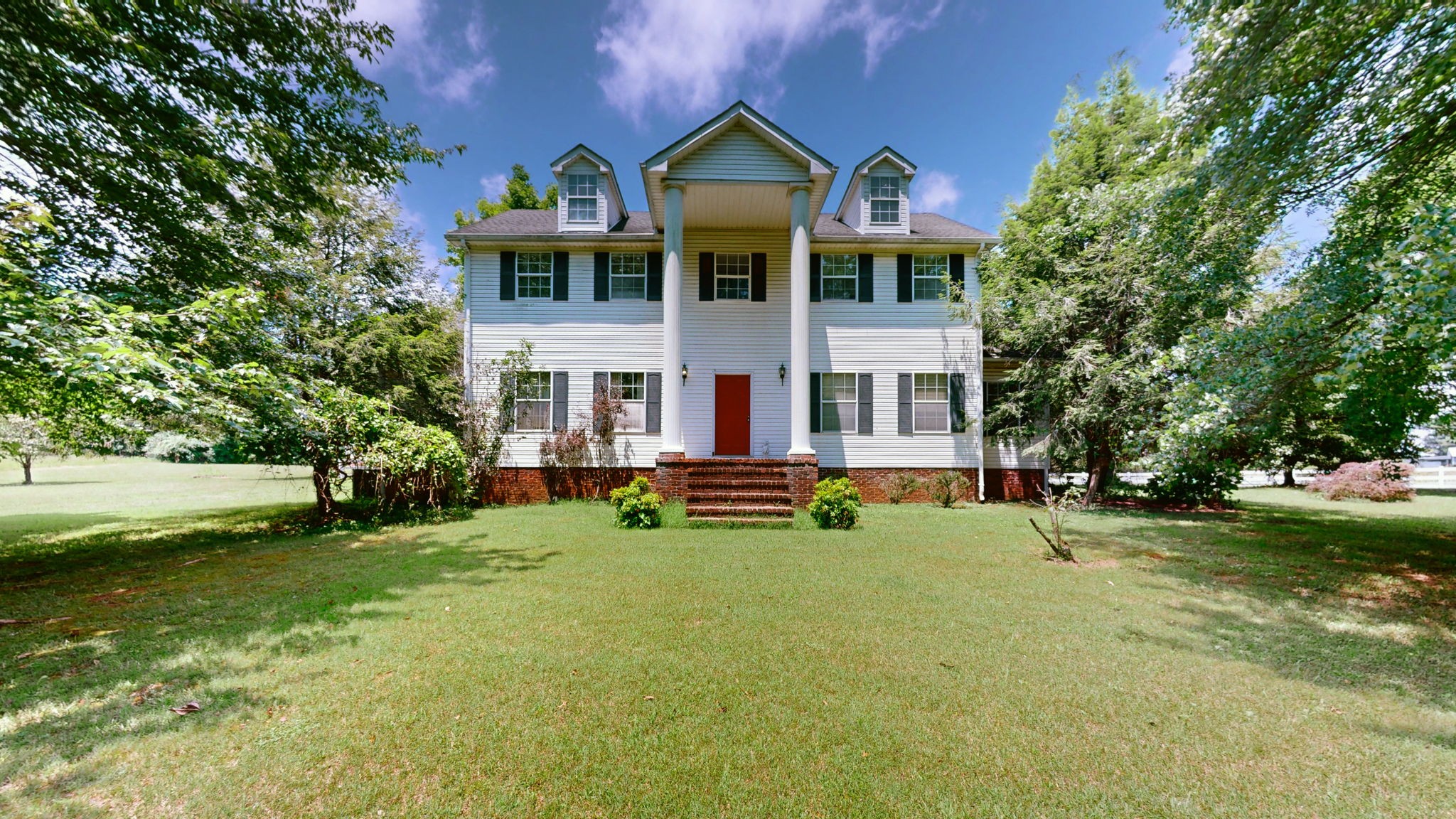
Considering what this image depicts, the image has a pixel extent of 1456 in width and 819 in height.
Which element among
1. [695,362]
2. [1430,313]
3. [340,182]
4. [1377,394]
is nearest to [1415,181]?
[1377,394]

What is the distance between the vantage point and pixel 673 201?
10859 millimetres

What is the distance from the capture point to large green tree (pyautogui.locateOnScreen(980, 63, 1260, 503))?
9250mm

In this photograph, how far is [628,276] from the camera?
12586 millimetres

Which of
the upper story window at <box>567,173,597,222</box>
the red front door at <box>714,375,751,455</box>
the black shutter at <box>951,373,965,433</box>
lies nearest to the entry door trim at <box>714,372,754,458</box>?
the red front door at <box>714,375,751,455</box>

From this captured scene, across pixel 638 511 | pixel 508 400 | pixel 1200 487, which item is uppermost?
pixel 508 400

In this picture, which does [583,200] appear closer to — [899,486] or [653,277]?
[653,277]

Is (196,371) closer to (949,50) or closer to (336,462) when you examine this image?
(336,462)

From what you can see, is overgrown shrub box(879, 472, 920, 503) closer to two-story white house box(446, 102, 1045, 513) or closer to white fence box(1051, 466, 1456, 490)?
two-story white house box(446, 102, 1045, 513)

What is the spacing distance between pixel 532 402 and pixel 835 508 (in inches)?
314

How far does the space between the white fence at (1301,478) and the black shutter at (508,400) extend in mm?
16172

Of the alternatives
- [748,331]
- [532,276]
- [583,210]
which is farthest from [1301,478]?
[532,276]

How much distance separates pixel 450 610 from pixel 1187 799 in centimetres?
539

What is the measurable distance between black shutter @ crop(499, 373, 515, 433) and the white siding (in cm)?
667

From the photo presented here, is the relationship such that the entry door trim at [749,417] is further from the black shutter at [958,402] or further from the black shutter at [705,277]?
the black shutter at [958,402]
